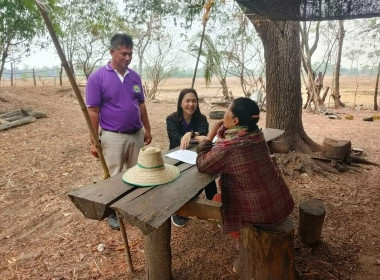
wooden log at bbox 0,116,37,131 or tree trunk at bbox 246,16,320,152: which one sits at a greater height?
tree trunk at bbox 246,16,320,152

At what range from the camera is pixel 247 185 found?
202 cm

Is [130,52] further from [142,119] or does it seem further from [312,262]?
[312,262]

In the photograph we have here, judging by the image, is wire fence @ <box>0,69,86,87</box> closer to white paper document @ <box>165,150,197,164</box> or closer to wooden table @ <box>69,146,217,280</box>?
white paper document @ <box>165,150,197,164</box>

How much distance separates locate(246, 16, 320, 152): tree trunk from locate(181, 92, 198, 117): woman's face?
230cm

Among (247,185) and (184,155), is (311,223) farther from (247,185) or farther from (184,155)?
(184,155)

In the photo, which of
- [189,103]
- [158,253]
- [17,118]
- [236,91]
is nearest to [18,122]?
[17,118]

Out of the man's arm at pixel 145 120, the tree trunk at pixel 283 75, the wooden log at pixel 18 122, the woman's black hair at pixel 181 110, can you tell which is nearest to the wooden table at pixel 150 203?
the woman's black hair at pixel 181 110

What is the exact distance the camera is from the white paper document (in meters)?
2.62

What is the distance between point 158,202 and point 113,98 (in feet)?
5.21

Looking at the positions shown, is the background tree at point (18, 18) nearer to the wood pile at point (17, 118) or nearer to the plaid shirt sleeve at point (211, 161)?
the wood pile at point (17, 118)

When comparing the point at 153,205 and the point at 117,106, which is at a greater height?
the point at 117,106

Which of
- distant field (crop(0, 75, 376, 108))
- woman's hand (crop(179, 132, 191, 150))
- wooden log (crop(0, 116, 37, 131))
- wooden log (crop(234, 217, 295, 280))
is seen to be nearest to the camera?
wooden log (crop(234, 217, 295, 280))

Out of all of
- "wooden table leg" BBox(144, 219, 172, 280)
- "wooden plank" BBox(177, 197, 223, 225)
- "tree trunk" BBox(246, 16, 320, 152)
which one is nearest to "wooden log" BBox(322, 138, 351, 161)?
"tree trunk" BBox(246, 16, 320, 152)

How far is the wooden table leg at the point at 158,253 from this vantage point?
2236 millimetres
